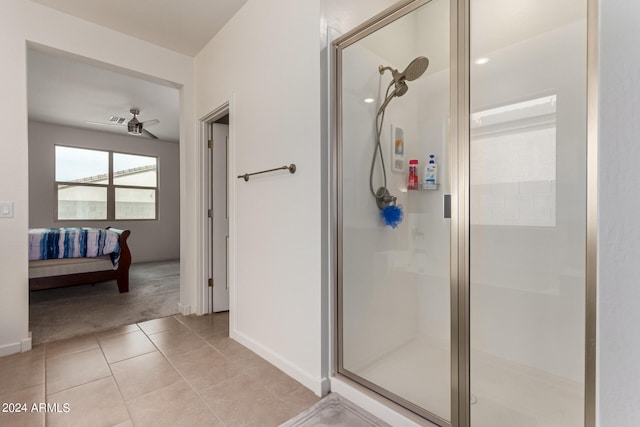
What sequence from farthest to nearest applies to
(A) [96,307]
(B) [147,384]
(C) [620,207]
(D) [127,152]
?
(D) [127,152], (A) [96,307], (B) [147,384], (C) [620,207]

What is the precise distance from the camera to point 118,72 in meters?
2.83

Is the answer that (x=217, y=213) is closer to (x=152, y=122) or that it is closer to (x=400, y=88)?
(x=400, y=88)

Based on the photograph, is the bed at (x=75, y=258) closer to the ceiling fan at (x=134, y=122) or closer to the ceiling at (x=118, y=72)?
the ceiling fan at (x=134, y=122)

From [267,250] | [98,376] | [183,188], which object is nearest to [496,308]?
[267,250]

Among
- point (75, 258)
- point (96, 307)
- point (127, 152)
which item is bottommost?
point (96, 307)

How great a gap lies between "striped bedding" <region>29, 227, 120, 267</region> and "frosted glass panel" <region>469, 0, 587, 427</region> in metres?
4.29

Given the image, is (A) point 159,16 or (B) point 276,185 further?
(A) point 159,16

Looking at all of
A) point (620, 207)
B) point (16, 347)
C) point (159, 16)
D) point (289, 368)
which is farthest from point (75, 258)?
point (620, 207)

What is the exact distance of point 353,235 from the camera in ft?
6.20

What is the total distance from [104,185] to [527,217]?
22.4ft

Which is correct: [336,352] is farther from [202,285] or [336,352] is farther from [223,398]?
[202,285]

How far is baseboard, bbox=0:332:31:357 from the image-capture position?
2.20 m

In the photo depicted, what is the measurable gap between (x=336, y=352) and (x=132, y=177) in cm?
617

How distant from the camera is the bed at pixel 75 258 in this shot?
11.4 feet
